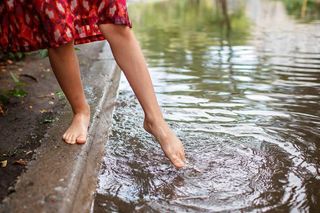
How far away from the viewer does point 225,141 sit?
2697mm

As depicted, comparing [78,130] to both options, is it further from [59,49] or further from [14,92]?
[14,92]

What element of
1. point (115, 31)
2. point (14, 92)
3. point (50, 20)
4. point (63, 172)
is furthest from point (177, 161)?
point (14, 92)

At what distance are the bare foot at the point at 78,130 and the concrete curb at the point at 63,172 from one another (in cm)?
4

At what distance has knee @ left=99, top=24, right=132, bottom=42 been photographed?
83.8 inches

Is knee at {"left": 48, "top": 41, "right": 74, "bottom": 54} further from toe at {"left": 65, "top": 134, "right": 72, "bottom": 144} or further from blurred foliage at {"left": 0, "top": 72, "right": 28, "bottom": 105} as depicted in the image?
blurred foliage at {"left": 0, "top": 72, "right": 28, "bottom": 105}

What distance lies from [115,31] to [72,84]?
39 centimetres

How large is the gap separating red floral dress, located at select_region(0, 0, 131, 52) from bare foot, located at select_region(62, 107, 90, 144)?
48cm

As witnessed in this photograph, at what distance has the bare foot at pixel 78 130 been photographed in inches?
90.4

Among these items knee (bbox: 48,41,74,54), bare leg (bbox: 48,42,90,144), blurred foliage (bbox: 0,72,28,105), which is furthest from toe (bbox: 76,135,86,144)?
blurred foliage (bbox: 0,72,28,105)

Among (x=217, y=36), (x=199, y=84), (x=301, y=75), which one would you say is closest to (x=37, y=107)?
(x=199, y=84)

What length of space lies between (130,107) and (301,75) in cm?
195

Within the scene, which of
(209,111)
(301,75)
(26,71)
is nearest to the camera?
(209,111)

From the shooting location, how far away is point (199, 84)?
13.9ft

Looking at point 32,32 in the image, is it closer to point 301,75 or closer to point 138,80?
point 138,80
